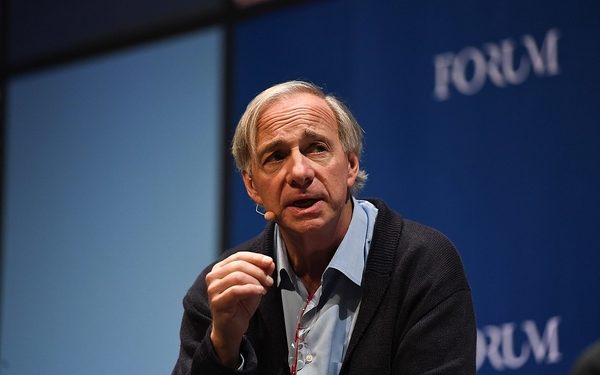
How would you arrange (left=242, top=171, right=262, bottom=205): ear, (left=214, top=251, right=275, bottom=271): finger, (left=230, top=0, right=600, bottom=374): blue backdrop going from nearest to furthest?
1. (left=214, top=251, right=275, bottom=271): finger
2. (left=242, top=171, right=262, bottom=205): ear
3. (left=230, top=0, right=600, bottom=374): blue backdrop

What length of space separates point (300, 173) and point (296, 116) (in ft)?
0.50

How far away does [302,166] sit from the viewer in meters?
2.04

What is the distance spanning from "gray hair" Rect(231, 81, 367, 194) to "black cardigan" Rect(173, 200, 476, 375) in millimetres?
179

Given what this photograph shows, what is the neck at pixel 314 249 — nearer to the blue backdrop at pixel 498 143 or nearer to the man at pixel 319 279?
the man at pixel 319 279

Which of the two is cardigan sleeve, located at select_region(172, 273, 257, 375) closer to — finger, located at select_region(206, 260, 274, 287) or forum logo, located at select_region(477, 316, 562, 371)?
finger, located at select_region(206, 260, 274, 287)

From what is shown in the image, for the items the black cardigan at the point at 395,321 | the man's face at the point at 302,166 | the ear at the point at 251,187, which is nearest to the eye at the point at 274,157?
the man's face at the point at 302,166

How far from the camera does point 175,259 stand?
3961 mm

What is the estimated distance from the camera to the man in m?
1.91

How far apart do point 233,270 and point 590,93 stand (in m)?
1.43

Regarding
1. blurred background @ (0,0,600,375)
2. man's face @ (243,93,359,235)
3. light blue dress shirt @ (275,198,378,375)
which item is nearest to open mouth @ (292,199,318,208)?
man's face @ (243,93,359,235)

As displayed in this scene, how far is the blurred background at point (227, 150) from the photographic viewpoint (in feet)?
9.65

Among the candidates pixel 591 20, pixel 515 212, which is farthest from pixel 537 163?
pixel 591 20

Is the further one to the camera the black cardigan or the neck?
the neck

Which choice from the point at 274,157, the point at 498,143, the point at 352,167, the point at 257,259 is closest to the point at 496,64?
the point at 498,143
